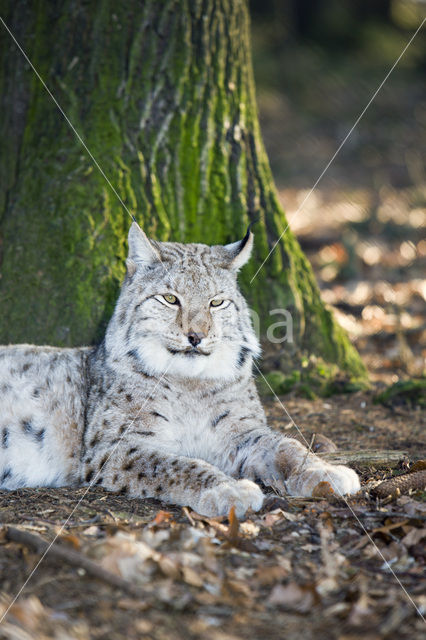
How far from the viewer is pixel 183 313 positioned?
418 cm

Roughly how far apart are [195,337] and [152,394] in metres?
0.48

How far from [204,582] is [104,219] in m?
3.32

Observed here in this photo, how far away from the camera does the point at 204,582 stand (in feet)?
8.39

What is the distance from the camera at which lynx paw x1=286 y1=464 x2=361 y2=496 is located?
3.62 meters

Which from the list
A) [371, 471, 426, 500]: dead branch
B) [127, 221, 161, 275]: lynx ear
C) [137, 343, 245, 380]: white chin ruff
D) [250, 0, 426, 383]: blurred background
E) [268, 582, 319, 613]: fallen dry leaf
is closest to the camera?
[268, 582, 319, 613]: fallen dry leaf

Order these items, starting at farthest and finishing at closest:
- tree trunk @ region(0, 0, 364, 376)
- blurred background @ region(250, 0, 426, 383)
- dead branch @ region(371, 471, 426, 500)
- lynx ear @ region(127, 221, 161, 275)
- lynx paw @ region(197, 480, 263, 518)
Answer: blurred background @ region(250, 0, 426, 383) < tree trunk @ region(0, 0, 364, 376) < lynx ear @ region(127, 221, 161, 275) < dead branch @ region(371, 471, 426, 500) < lynx paw @ region(197, 480, 263, 518)

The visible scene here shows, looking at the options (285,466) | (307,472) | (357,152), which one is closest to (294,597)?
(307,472)

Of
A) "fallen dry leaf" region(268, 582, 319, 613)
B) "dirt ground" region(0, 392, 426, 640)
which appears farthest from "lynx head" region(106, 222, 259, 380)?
"fallen dry leaf" region(268, 582, 319, 613)

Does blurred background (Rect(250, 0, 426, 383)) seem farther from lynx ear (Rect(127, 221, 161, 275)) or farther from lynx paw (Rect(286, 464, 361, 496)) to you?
lynx ear (Rect(127, 221, 161, 275))

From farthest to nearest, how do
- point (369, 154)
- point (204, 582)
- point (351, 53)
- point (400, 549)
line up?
1. point (351, 53)
2. point (369, 154)
3. point (400, 549)
4. point (204, 582)

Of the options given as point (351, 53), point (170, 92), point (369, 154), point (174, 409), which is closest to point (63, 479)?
point (174, 409)

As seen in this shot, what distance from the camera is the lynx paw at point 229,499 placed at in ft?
11.2

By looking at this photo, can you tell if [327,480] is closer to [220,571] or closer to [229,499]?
[229,499]

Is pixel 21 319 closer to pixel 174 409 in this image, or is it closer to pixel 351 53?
pixel 174 409
